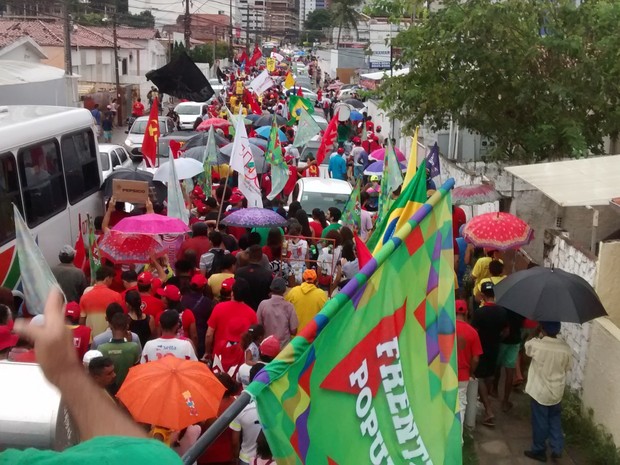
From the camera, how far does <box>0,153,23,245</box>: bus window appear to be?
9672mm

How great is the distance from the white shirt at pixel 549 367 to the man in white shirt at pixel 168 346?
2.95 metres

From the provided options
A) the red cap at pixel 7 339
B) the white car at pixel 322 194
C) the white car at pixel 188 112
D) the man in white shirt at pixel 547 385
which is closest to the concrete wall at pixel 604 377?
the man in white shirt at pixel 547 385

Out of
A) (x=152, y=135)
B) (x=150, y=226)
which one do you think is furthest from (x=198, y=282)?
(x=152, y=135)

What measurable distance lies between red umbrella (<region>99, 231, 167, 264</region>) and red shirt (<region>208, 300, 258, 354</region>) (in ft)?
7.32

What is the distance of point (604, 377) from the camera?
7902 millimetres

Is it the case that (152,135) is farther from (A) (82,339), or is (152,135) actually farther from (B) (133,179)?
(A) (82,339)

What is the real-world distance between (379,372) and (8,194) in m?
7.83

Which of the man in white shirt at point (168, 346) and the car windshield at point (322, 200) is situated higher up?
the man in white shirt at point (168, 346)

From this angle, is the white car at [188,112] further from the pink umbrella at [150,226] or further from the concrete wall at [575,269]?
the concrete wall at [575,269]

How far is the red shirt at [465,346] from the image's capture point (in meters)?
7.46

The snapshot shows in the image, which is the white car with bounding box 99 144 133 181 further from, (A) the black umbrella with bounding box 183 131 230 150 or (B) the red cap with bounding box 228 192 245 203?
→ (B) the red cap with bounding box 228 192 245 203

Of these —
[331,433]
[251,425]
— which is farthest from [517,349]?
[331,433]

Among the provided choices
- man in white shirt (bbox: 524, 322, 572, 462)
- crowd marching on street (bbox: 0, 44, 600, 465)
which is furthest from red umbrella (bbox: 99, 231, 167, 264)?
man in white shirt (bbox: 524, 322, 572, 462)

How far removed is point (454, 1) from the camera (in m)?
13.4
